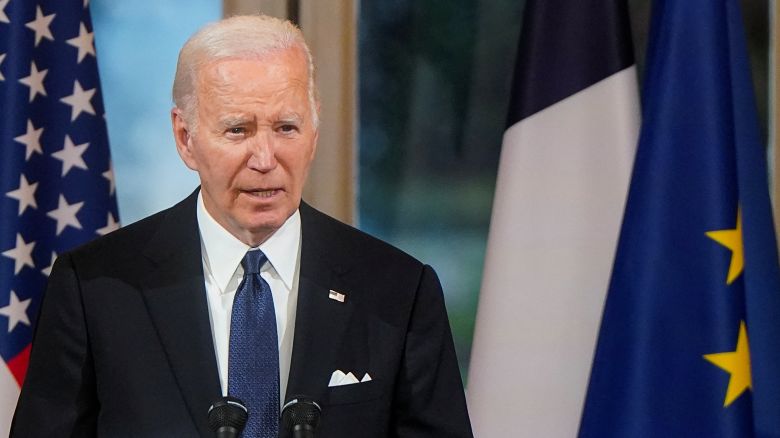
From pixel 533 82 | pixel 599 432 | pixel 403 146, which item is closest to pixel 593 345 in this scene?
pixel 599 432

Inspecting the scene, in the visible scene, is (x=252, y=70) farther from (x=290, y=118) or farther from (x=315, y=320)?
(x=315, y=320)

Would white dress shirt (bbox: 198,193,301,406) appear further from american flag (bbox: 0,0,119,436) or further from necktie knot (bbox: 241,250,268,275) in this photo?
american flag (bbox: 0,0,119,436)

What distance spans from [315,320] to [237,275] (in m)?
0.16

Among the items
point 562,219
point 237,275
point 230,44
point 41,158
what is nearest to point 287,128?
point 230,44

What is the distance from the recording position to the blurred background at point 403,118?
386 centimetres

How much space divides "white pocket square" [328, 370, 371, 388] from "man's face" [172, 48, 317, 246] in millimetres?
265

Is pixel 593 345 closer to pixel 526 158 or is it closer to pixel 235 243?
pixel 526 158

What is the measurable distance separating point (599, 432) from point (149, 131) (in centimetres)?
178

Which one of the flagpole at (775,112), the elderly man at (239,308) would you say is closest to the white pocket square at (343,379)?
the elderly man at (239,308)

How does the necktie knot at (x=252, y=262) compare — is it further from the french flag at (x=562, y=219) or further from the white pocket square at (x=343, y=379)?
the french flag at (x=562, y=219)

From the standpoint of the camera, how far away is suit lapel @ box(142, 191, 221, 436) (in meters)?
1.88

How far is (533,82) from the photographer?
3.26 metres

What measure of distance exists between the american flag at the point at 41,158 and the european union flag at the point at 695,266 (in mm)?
1474

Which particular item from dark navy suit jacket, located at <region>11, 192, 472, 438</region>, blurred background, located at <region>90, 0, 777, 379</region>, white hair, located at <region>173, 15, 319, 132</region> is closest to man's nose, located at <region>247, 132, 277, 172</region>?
white hair, located at <region>173, 15, 319, 132</region>
